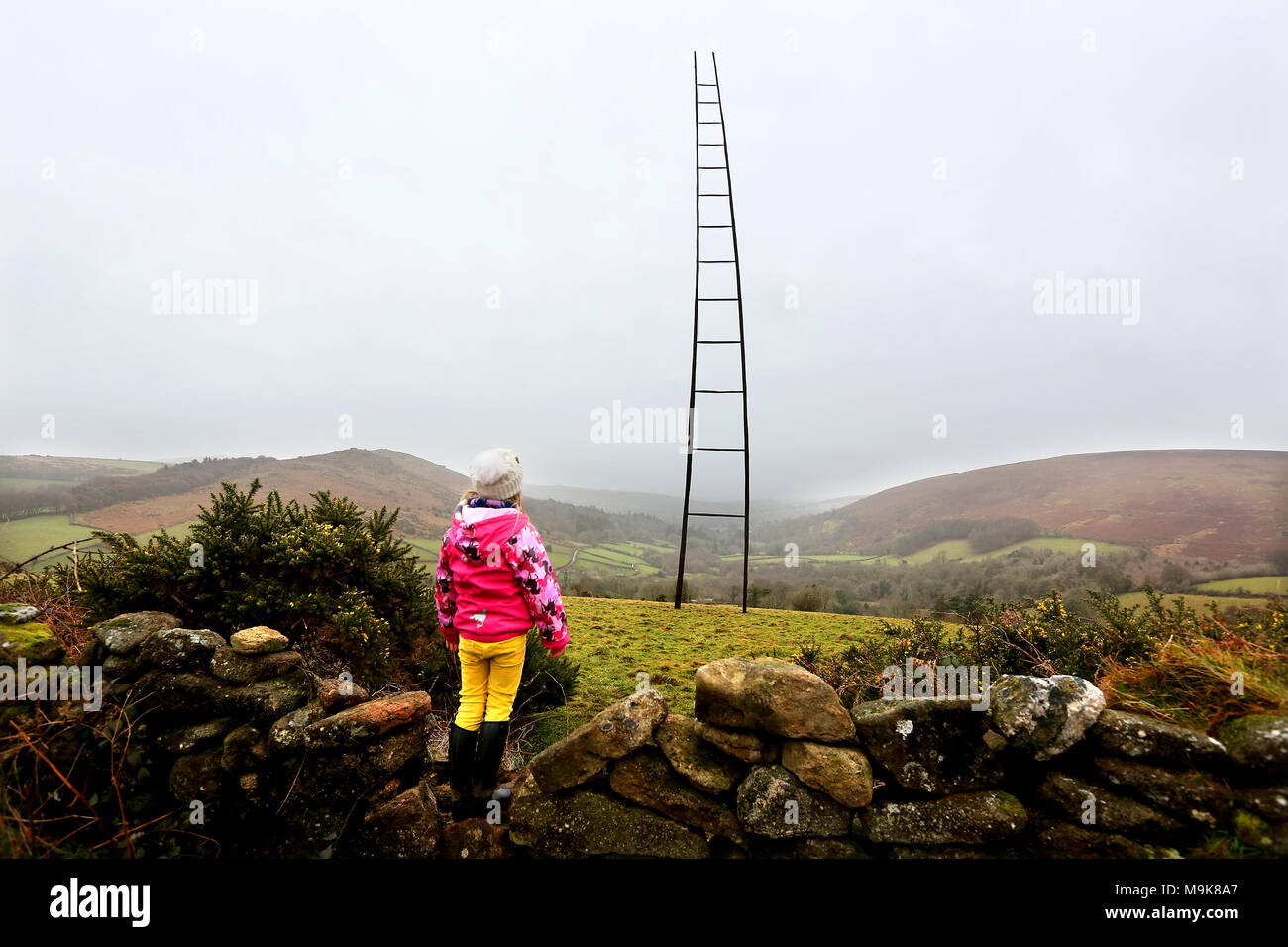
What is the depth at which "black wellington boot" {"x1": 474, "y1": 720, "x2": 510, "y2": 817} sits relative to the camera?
3490 millimetres

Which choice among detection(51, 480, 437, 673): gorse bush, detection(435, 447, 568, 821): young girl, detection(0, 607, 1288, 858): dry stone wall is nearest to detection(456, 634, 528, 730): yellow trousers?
detection(435, 447, 568, 821): young girl

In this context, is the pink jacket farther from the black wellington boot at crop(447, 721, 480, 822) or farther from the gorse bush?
the gorse bush

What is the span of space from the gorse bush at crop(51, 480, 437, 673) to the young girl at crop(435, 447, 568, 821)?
1338 millimetres

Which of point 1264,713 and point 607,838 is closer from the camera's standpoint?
point 1264,713

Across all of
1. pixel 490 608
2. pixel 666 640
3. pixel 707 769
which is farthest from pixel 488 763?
pixel 666 640

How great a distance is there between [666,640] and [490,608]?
422 cm

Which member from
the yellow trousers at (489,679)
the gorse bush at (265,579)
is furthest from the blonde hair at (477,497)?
the gorse bush at (265,579)
